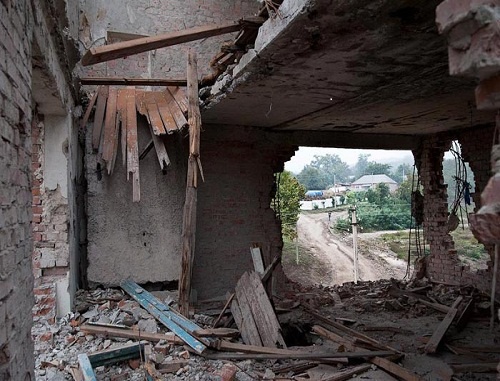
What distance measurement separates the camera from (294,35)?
3.55 meters

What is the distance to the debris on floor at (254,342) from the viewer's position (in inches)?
165

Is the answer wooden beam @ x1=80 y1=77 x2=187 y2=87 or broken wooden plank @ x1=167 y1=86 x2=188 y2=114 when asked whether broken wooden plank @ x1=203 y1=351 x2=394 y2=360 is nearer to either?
broken wooden plank @ x1=167 y1=86 x2=188 y2=114

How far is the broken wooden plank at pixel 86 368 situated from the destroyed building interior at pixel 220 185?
0.14 feet

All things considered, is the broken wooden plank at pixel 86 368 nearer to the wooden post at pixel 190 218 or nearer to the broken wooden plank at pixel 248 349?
the broken wooden plank at pixel 248 349

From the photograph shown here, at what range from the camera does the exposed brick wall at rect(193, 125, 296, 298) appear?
24.1ft

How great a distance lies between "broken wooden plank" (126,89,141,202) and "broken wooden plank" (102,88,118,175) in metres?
0.20

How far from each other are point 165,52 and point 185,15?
99 centimetres

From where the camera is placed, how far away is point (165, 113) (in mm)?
6398

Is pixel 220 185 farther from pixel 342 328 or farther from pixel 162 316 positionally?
pixel 342 328

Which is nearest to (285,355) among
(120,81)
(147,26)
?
(120,81)

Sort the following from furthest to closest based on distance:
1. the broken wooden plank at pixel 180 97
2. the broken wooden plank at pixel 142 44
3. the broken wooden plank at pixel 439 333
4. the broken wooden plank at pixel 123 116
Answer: the broken wooden plank at pixel 180 97 → the broken wooden plank at pixel 123 116 → the broken wooden plank at pixel 439 333 → the broken wooden plank at pixel 142 44

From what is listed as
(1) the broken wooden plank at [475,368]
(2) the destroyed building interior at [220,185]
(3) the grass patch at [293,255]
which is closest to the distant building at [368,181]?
(3) the grass patch at [293,255]

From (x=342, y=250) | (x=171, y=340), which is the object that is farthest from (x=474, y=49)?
(x=342, y=250)

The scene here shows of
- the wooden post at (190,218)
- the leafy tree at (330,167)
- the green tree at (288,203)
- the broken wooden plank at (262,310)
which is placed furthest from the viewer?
the leafy tree at (330,167)
